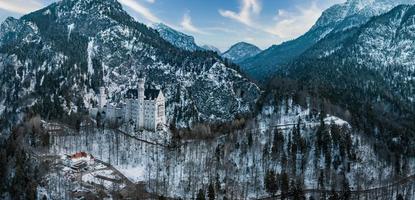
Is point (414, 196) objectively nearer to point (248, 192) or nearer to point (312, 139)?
point (312, 139)

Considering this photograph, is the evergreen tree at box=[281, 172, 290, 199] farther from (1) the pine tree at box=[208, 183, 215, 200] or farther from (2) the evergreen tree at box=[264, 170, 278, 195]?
(1) the pine tree at box=[208, 183, 215, 200]

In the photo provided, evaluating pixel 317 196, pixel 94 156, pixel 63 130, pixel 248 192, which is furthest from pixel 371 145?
pixel 63 130

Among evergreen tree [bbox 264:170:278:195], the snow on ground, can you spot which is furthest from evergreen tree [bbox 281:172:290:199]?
the snow on ground

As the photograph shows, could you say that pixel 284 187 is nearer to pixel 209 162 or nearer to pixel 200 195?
pixel 200 195

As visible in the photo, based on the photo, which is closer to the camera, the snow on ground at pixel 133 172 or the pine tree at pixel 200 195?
the pine tree at pixel 200 195

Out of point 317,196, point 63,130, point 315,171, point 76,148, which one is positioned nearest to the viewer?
point 317,196

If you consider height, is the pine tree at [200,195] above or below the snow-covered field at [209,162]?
below

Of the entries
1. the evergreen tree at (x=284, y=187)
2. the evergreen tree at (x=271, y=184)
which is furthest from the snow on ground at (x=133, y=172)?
the evergreen tree at (x=284, y=187)

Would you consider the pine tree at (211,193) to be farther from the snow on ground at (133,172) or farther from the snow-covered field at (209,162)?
the snow on ground at (133,172)

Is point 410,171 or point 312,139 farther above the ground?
point 312,139

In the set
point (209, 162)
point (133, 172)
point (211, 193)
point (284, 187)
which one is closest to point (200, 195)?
point (211, 193)

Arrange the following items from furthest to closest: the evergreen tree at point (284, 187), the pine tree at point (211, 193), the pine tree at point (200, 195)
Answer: the evergreen tree at point (284, 187) < the pine tree at point (211, 193) < the pine tree at point (200, 195)
